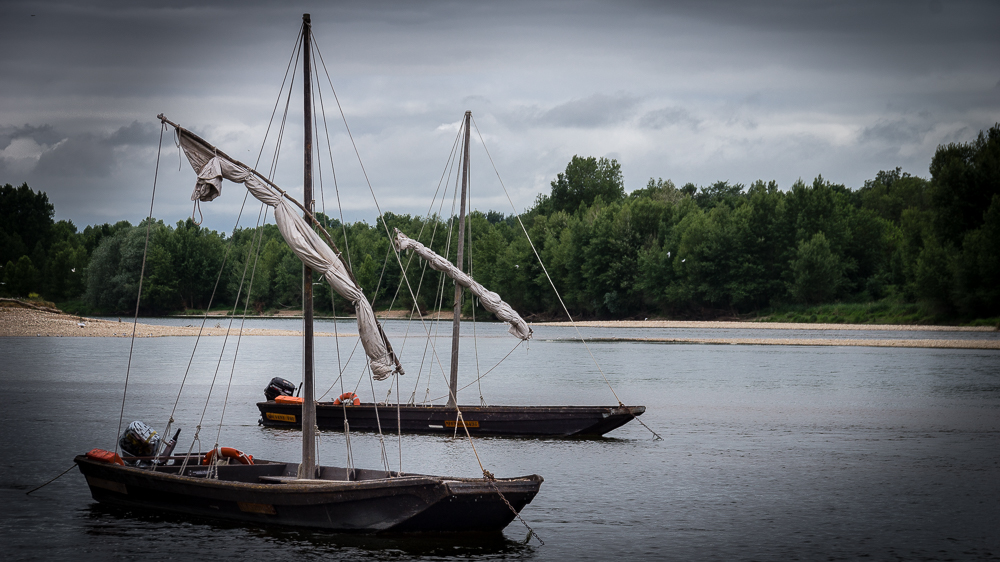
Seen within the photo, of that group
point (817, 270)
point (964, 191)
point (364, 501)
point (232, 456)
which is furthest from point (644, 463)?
point (817, 270)

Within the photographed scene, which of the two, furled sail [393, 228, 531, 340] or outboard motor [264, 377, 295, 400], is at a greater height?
furled sail [393, 228, 531, 340]

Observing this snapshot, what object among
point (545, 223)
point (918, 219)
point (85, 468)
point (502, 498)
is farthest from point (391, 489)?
point (545, 223)

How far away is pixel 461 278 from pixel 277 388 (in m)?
9.92

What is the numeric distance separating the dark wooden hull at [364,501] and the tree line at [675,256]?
81537 millimetres

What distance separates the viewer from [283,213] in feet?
58.7

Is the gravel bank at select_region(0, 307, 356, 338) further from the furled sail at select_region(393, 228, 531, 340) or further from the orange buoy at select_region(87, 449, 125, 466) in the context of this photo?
the orange buoy at select_region(87, 449, 125, 466)

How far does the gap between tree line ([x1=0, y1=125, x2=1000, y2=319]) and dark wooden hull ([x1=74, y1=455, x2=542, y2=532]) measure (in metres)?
81.5

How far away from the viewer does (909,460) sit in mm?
30359

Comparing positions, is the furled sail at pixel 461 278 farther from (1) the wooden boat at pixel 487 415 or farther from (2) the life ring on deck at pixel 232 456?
(2) the life ring on deck at pixel 232 456

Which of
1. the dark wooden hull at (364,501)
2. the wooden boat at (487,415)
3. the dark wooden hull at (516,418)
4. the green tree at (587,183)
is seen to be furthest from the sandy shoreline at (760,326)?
the dark wooden hull at (364,501)

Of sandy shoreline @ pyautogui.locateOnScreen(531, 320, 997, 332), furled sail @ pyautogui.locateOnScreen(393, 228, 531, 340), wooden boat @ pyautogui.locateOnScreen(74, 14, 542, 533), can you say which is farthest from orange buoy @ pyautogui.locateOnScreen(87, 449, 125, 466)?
sandy shoreline @ pyautogui.locateOnScreen(531, 320, 997, 332)

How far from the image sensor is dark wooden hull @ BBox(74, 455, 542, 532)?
57.8ft

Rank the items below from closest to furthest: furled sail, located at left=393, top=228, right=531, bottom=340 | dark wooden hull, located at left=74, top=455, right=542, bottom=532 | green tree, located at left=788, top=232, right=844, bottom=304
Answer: dark wooden hull, located at left=74, top=455, right=542, bottom=532 → furled sail, located at left=393, top=228, right=531, bottom=340 → green tree, located at left=788, top=232, right=844, bottom=304

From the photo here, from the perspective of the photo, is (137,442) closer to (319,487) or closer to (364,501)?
(319,487)
